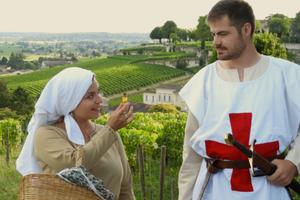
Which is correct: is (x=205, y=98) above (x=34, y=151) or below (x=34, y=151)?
above

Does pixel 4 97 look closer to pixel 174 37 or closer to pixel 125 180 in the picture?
pixel 125 180

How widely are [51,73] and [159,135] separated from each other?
7419 centimetres

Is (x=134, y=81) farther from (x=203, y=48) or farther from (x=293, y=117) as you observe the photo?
(x=293, y=117)

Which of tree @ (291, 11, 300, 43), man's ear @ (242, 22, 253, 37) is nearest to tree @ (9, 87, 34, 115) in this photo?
man's ear @ (242, 22, 253, 37)

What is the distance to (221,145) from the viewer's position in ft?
8.07

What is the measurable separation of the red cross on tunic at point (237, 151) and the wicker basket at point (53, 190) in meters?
0.60

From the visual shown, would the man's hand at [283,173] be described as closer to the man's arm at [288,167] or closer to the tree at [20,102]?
the man's arm at [288,167]

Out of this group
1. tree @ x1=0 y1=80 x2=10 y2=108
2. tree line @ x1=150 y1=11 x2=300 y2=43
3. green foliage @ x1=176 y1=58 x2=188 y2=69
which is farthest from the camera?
green foliage @ x1=176 y1=58 x2=188 y2=69

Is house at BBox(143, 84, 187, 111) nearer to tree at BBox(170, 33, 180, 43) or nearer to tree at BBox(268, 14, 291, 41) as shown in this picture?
tree at BBox(268, 14, 291, 41)

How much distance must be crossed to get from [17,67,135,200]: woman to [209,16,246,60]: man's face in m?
0.50

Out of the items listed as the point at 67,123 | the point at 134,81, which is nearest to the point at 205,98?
the point at 67,123

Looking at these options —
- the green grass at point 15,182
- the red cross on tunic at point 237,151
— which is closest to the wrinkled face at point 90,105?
the red cross on tunic at point 237,151

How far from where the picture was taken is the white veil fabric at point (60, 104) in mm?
2570

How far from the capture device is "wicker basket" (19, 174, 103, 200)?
2229mm
